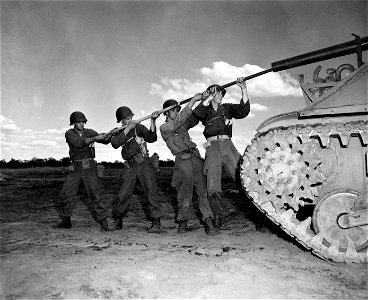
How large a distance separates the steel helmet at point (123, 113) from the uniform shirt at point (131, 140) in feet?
1.19

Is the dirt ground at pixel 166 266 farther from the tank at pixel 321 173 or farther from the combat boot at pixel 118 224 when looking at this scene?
the tank at pixel 321 173

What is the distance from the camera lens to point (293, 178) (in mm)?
4559

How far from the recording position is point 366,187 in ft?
15.4

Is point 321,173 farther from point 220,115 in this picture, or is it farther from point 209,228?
point 209,228

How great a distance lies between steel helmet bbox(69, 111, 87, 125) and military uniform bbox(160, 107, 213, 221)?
1.80 m

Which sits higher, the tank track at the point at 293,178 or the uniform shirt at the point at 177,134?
the uniform shirt at the point at 177,134

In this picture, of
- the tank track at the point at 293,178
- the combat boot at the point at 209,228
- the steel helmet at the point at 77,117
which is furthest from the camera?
the steel helmet at the point at 77,117

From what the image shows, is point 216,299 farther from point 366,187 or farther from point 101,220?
point 101,220

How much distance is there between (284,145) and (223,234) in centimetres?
248

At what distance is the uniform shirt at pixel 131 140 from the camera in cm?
666

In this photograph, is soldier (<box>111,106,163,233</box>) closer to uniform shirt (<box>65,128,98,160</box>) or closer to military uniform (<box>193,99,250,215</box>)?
uniform shirt (<box>65,128,98,160</box>)

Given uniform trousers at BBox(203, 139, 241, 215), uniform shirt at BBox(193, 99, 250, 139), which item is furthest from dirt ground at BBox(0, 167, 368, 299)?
uniform shirt at BBox(193, 99, 250, 139)

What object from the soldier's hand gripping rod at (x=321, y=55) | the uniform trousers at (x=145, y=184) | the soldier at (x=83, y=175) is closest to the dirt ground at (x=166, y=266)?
the soldier at (x=83, y=175)

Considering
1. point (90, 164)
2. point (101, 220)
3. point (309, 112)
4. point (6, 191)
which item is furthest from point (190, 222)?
point (6, 191)
